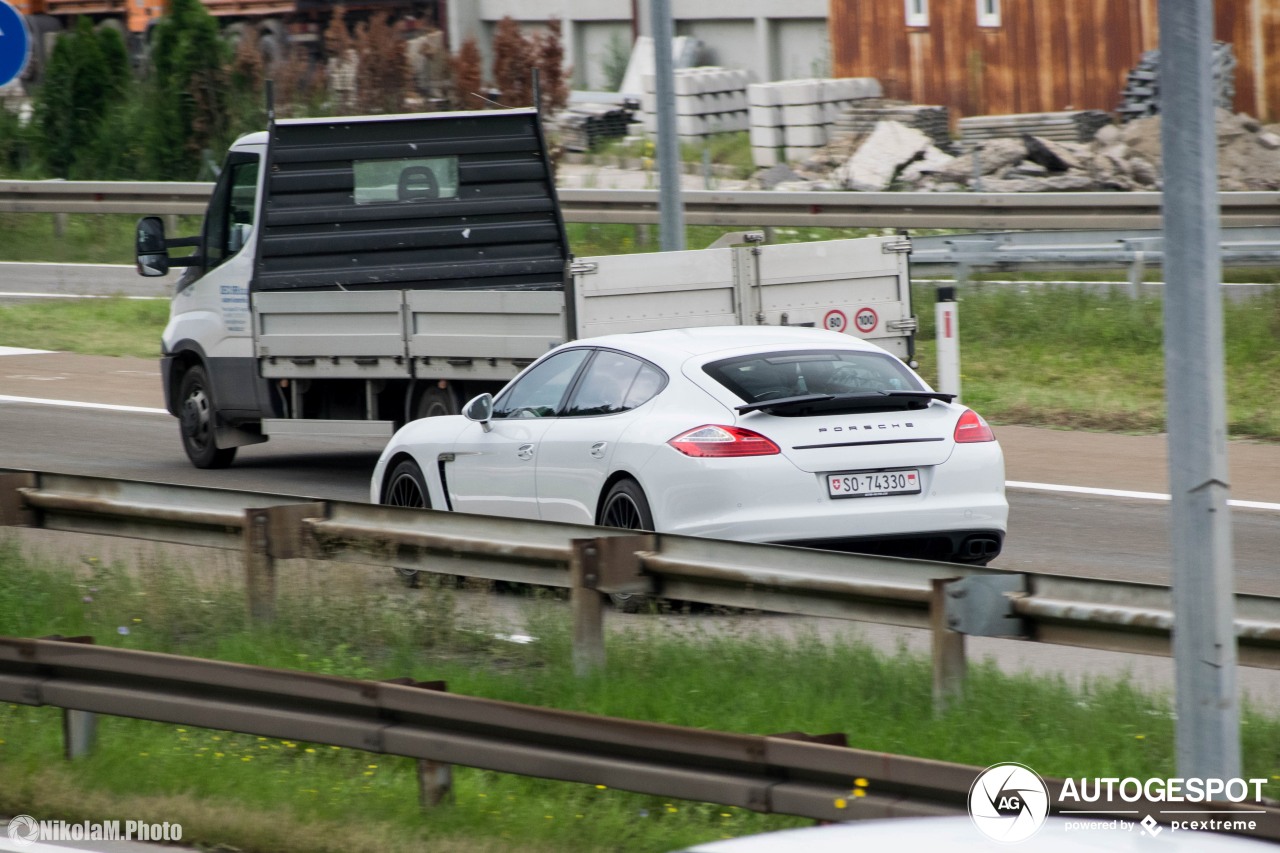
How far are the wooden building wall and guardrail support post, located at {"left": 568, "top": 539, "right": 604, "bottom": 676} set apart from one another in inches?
1072

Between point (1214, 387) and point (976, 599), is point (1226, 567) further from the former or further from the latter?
point (976, 599)

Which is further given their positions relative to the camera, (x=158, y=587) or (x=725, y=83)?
(x=725, y=83)

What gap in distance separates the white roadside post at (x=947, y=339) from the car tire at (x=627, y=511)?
5.32 metres

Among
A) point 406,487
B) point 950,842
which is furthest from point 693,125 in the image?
point 950,842

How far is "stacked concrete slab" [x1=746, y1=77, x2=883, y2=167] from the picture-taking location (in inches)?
1385

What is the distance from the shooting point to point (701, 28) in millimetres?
45469

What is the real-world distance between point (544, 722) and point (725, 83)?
34.6 m

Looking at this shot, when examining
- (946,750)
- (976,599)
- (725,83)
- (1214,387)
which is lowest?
(946,750)

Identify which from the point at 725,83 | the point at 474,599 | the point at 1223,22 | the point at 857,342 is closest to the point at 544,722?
the point at 474,599

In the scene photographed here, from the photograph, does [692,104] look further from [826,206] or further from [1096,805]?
[1096,805]

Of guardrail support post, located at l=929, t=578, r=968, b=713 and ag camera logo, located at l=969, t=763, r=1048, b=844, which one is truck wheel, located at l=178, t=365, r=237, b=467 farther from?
ag camera logo, located at l=969, t=763, r=1048, b=844

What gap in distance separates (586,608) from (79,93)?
2813cm

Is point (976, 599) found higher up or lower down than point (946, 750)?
higher up

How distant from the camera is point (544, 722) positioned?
588 cm
